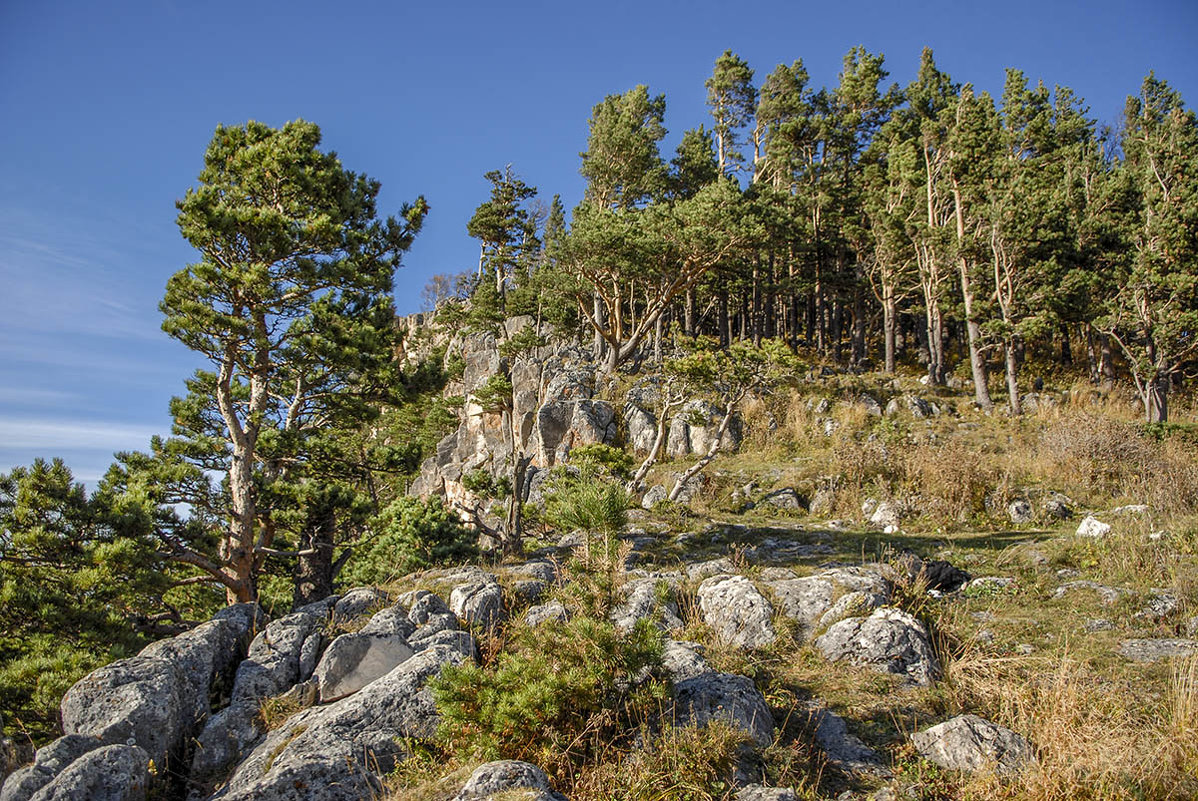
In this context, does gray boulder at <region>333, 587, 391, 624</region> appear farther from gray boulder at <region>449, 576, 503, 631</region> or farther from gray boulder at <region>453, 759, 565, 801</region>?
gray boulder at <region>453, 759, 565, 801</region>

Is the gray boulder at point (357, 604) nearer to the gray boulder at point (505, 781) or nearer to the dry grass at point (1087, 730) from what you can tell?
the gray boulder at point (505, 781)

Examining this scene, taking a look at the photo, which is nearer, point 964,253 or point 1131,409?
point 1131,409

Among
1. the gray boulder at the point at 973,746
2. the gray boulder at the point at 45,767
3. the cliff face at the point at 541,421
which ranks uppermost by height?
the cliff face at the point at 541,421

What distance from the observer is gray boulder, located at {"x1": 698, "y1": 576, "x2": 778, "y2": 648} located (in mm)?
6164

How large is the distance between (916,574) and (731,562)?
226cm

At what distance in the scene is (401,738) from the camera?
14.8ft

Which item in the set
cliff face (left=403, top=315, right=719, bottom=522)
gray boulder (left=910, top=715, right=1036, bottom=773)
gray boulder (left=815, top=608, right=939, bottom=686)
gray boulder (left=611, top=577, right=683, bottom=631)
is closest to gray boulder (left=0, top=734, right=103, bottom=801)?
gray boulder (left=611, top=577, right=683, bottom=631)

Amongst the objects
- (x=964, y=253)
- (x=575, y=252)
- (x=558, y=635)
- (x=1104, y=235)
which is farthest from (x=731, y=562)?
(x=1104, y=235)

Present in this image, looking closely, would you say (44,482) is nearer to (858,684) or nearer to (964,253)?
(858,684)

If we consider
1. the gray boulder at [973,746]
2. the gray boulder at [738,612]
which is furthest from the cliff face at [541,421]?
the gray boulder at [973,746]

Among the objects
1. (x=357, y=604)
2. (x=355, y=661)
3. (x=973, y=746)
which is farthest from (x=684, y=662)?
(x=357, y=604)

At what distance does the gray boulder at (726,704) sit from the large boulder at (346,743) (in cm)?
180

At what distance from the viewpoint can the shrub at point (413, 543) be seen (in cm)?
891

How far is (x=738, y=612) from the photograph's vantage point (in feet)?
21.3
